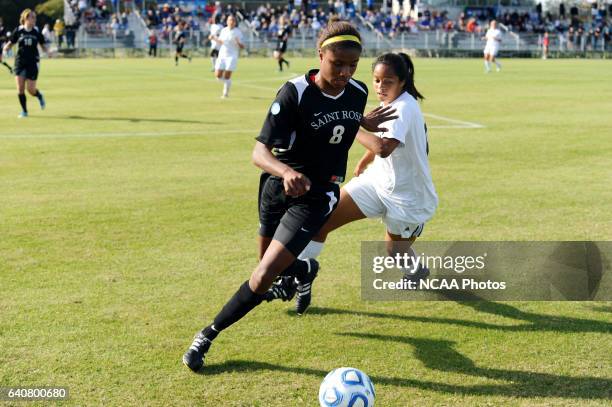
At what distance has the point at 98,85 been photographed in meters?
29.0

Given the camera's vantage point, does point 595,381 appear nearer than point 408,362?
Yes

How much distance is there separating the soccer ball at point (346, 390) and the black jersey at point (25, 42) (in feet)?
52.7

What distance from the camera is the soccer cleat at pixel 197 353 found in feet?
15.9

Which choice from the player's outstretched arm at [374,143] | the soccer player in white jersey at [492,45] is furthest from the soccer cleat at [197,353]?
the soccer player in white jersey at [492,45]

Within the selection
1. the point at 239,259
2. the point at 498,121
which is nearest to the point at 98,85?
the point at 498,121

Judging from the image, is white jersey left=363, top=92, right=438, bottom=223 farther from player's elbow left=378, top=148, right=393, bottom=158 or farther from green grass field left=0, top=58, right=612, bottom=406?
green grass field left=0, top=58, right=612, bottom=406

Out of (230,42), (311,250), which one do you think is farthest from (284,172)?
(230,42)

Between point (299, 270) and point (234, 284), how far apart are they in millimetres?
1019

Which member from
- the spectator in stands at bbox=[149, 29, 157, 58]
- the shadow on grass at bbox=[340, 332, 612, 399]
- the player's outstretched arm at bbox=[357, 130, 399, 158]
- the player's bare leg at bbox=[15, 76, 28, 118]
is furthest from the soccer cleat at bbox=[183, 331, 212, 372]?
the spectator in stands at bbox=[149, 29, 157, 58]

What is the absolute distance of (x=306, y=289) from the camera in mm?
5871

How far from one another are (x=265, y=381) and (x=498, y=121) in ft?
46.5

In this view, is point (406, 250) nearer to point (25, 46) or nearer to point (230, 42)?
point (25, 46)

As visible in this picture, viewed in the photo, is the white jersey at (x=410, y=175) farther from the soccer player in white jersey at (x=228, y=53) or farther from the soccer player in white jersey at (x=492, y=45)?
the soccer player in white jersey at (x=492, y=45)

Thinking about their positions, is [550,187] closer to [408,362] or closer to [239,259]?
[239,259]
